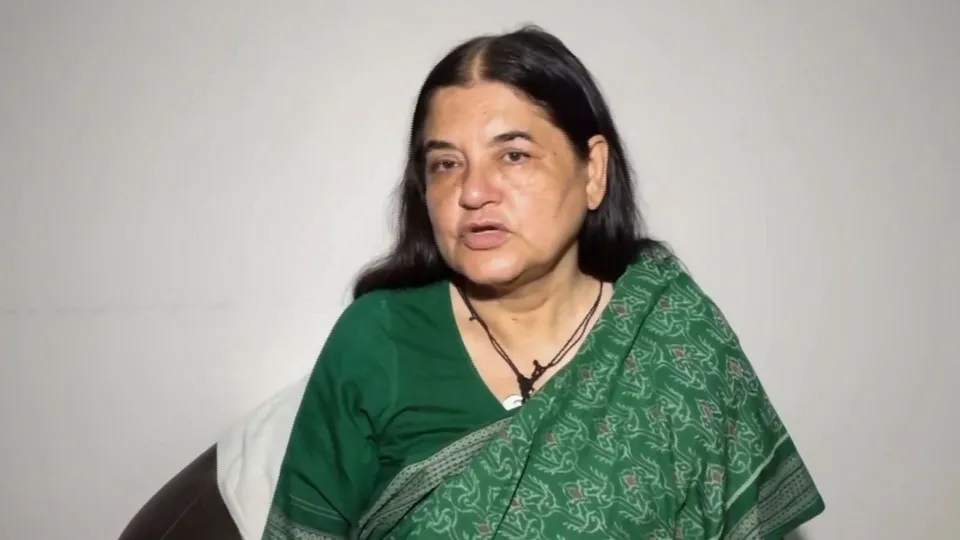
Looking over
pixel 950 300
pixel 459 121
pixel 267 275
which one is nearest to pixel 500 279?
pixel 459 121

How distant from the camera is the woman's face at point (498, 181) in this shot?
3.14 ft

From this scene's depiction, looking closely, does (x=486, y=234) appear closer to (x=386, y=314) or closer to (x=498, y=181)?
(x=498, y=181)

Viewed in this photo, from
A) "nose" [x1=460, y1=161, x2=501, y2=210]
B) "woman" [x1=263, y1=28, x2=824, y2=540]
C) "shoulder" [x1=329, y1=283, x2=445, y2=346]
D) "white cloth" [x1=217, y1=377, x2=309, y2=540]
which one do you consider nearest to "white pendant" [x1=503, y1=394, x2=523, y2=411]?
"woman" [x1=263, y1=28, x2=824, y2=540]

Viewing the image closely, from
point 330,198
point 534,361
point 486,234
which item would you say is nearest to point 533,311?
point 534,361

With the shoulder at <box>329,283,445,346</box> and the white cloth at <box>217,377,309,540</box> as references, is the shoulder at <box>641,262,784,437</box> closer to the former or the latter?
the shoulder at <box>329,283,445,346</box>

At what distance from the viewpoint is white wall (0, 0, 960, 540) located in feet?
4.38

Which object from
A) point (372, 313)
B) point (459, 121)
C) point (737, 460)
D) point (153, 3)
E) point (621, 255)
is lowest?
point (737, 460)

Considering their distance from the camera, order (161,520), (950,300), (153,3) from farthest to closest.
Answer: (950,300) < (153,3) < (161,520)

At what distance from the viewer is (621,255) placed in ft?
3.84

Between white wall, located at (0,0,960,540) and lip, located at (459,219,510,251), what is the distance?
1.40 feet

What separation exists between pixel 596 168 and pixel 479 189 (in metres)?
0.19

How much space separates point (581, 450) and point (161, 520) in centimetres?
69

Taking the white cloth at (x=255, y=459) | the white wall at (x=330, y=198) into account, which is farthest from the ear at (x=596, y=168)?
the white cloth at (x=255, y=459)

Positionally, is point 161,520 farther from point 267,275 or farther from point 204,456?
point 267,275
